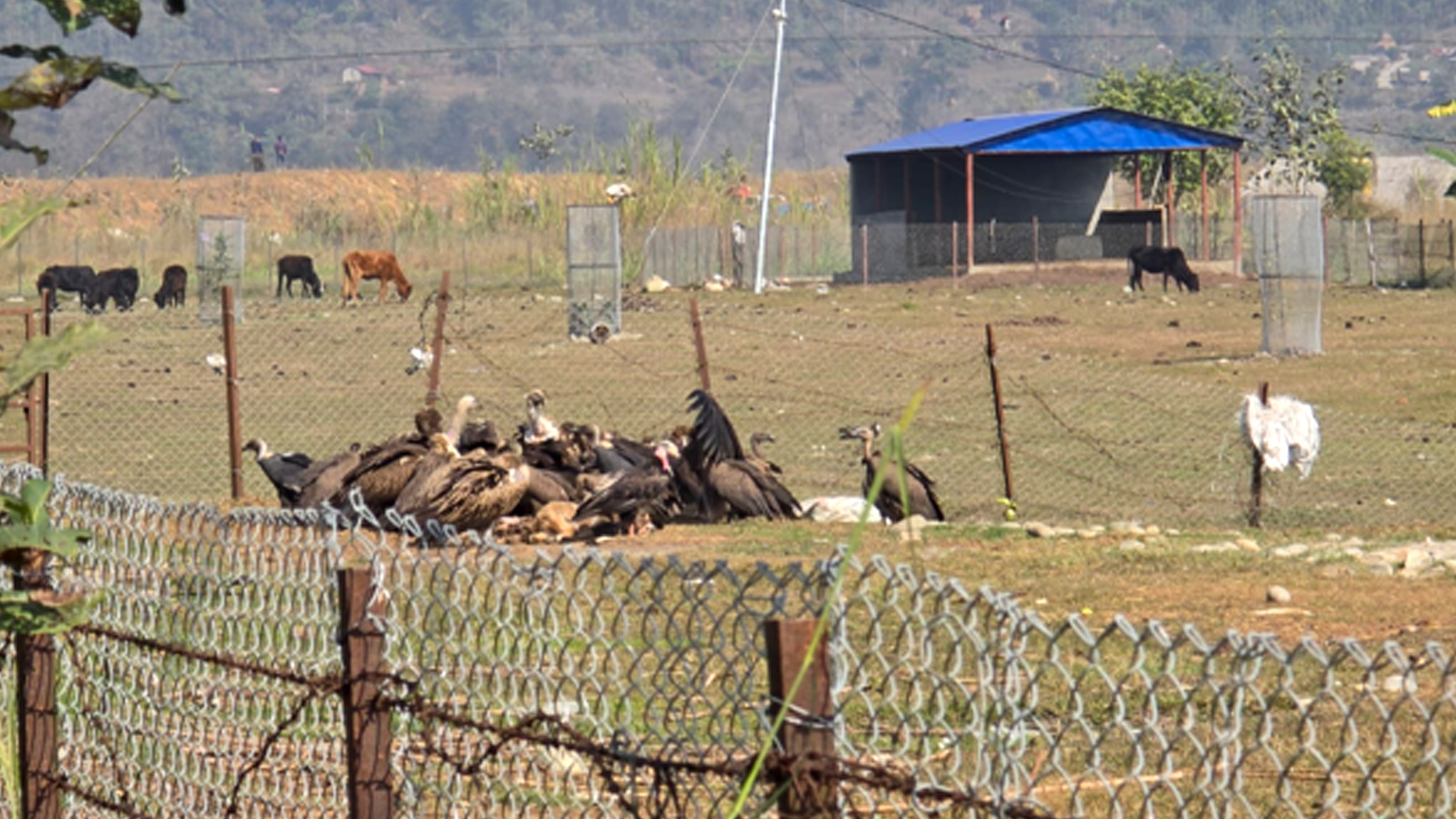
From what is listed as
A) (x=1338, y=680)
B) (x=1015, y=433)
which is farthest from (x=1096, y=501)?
(x=1338, y=680)

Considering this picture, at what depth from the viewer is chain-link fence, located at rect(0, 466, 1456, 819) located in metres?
3.27

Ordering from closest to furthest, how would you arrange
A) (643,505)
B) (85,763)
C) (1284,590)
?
(85,763), (1284,590), (643,505)

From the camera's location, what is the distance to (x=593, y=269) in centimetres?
2781

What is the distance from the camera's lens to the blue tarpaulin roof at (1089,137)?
47.5 metres

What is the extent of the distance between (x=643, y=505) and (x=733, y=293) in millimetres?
31305

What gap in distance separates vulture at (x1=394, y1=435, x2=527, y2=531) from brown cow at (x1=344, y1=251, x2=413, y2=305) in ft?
98.7

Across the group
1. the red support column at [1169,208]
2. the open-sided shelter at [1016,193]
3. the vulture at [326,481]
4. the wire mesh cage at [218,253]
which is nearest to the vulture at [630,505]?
the vulture at [326,481]

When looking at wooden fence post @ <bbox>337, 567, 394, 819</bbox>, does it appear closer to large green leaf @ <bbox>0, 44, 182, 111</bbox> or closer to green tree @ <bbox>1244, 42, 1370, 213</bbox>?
large green leaf @ <bbox>0, 44, 182, 111</bbox>

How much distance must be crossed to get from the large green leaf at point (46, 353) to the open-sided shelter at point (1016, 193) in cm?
4063

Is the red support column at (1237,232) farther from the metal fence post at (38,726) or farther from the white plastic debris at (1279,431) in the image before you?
the metal fence post at (38,726)

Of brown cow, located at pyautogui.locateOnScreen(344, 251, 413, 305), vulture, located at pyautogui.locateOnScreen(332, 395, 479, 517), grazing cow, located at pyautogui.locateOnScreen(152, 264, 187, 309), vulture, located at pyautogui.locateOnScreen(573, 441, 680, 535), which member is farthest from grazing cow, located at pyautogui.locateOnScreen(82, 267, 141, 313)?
vulture, located at pyautogui.locateOnScreen(573, 441, 680, 535)

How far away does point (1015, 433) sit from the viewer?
62.1ft

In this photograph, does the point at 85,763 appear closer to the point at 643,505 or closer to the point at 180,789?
the point at 180,789

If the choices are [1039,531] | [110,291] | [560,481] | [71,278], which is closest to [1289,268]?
[1039,531]
